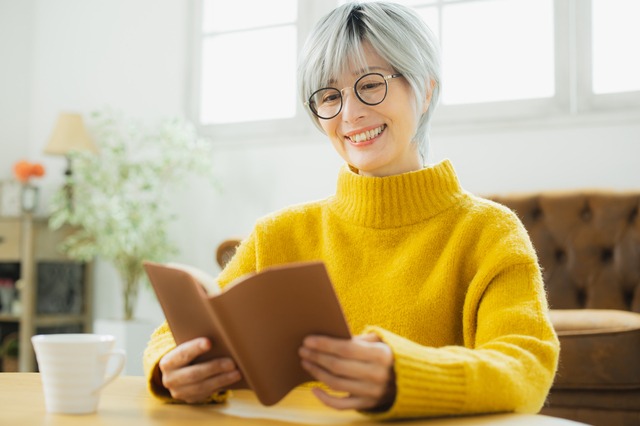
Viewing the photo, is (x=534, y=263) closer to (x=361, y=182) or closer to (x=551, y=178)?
(x=361, y=182)

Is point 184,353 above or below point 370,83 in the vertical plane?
below

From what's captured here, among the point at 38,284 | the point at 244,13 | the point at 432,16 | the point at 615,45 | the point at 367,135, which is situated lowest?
the point at 38,284

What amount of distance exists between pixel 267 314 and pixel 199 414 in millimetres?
179

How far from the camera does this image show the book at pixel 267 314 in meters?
0.68

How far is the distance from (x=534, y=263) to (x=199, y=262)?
111 inches

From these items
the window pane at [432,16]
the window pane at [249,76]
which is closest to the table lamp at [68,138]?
the window pane at [249,76]

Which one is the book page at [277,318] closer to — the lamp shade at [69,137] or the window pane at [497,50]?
the window pane at [497,50]

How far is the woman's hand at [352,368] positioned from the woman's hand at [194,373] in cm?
13

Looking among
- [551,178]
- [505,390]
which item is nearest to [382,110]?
[505,390]

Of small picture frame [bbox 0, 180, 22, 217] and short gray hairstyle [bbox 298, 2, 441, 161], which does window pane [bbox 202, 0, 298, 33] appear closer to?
small picture frame [bbox 0, 180, 22, 217]

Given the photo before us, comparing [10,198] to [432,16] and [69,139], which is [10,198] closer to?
[69,139]

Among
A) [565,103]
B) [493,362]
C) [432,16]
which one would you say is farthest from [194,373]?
[432,16]

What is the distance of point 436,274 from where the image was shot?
1102 millimetres

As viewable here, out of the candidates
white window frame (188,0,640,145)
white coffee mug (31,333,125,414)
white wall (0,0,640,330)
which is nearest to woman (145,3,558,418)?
white coffee mug (31,333,125,414)
